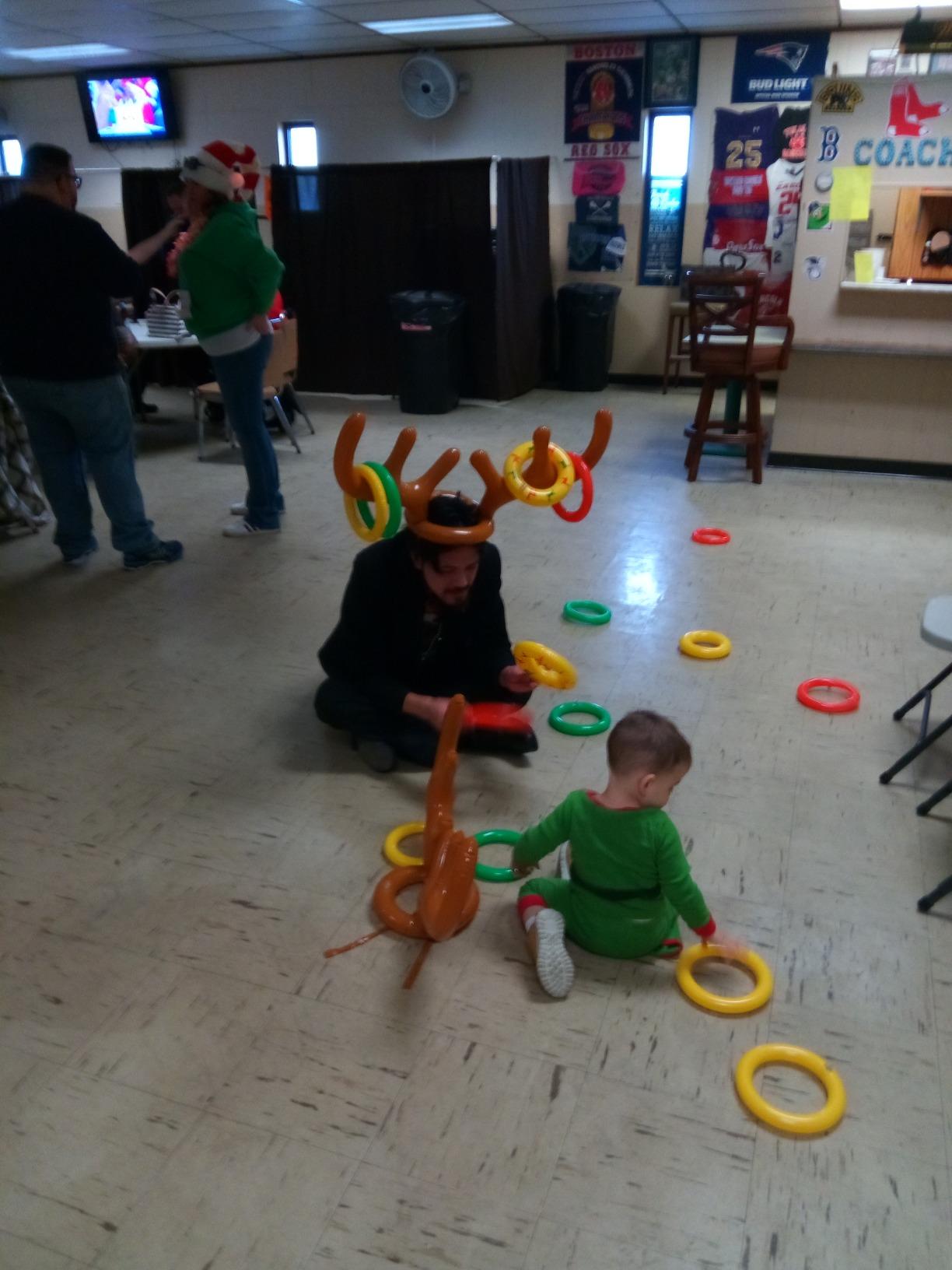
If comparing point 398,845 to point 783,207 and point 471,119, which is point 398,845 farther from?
point 471,119

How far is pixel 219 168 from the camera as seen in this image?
12.0ft

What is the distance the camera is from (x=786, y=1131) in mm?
1554

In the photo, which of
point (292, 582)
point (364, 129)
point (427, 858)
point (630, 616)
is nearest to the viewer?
point (427, 858)

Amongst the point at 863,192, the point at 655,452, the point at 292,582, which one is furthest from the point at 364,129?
the point at 292,582

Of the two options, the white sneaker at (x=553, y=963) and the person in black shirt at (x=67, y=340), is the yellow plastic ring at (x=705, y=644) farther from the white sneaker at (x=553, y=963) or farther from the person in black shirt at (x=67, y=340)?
the person in black shirt at (x=67, y=340)

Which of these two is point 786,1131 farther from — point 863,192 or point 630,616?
point 863,192

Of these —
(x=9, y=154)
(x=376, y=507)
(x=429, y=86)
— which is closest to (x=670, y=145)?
(x=429, y=86)

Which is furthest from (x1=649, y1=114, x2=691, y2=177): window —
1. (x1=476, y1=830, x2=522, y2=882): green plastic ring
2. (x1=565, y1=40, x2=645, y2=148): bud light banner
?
(x1=476, y1=830, x2=522, y2=882): green plastic ring

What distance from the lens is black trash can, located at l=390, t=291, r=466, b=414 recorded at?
679 centimetres

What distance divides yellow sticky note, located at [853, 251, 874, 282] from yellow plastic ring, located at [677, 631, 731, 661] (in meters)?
2.61

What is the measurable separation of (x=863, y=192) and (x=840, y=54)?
8.86 ft

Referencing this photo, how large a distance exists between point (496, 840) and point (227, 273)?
2.73m

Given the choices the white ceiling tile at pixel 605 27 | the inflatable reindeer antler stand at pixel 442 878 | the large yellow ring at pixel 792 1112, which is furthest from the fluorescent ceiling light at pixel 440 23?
the large yellow ring at pixel 792 1112

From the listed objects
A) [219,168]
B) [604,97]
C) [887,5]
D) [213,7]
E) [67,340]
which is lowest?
[67,340]
